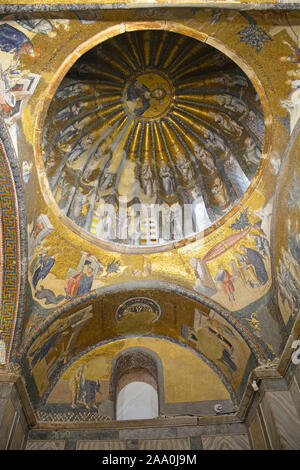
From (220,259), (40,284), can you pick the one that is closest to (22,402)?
(40,284)

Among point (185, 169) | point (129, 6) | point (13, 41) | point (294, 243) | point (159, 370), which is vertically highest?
point (185, 169)

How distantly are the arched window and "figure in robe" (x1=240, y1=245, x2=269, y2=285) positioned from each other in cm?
413

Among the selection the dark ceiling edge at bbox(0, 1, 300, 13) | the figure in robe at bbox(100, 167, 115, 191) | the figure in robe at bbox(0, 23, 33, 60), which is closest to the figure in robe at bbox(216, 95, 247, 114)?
the dark ceiling edge at bbox(0, 1, 300, 13)

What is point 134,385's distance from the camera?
14148 millimetres

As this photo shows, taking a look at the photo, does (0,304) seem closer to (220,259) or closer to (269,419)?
(220,259)

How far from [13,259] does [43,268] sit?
99 cm

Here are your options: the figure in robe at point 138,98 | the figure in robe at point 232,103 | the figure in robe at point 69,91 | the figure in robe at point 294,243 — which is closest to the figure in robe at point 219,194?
the figure in robe at point 232,103

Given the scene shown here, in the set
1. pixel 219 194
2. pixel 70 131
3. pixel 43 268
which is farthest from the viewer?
pixel 219 194

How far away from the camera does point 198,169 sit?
12.4 meters

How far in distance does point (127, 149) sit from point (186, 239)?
3510 millimetres

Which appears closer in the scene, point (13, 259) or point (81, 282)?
point (13, 259)

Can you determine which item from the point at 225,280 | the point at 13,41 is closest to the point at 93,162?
the point at 13,41

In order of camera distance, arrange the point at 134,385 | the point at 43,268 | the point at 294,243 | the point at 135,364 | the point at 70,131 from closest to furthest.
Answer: the point at 294,243 → the point at 43,268 → the point at 70,131 → the point at 135,364 → the point at 134,385

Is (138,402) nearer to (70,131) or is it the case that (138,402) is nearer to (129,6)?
(70,131)
